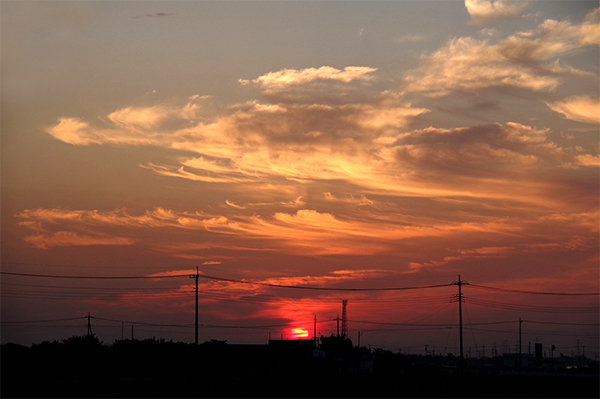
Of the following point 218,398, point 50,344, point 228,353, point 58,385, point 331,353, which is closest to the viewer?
point 218,398

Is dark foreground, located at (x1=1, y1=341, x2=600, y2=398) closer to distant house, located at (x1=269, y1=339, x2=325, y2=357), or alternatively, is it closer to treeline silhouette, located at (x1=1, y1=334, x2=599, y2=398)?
treeline silhouette, located at (x1=1, y1=334, x2=599, y2=398)

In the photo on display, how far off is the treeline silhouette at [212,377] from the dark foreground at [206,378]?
98mm

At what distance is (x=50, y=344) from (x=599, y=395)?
Answer: 78532 millimetres

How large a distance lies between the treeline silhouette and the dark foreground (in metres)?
0.10

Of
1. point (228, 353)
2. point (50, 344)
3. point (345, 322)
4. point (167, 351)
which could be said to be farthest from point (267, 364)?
point (345, 322)

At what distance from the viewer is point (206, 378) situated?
293ft

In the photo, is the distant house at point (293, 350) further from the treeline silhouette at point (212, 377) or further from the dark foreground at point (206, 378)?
A: the dark foreground at point (206, 378)

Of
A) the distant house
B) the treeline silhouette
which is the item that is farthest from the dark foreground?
the distant house

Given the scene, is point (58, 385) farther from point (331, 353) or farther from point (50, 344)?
point (331, 353)

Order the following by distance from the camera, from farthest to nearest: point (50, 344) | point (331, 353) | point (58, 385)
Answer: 1. point (331, 353)
2. point (50, 344)
3. point (58, 385)

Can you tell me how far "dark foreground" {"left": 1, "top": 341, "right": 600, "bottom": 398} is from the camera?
63281 millimetres

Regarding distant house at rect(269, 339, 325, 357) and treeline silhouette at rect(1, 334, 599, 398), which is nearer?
treeline silhouette at rect(1, 334, 599, 398)

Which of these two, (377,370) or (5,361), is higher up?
(5,361)

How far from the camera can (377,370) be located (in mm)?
128000
